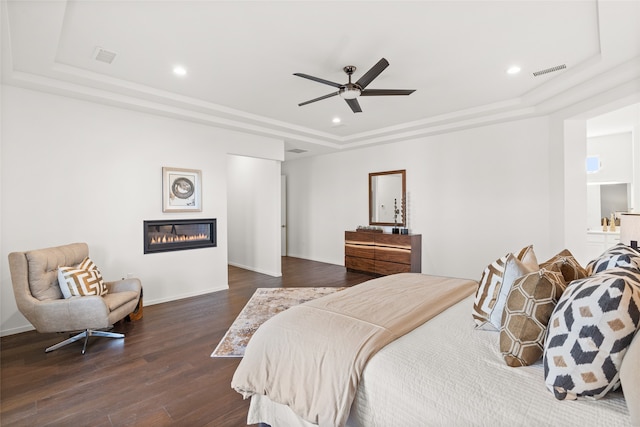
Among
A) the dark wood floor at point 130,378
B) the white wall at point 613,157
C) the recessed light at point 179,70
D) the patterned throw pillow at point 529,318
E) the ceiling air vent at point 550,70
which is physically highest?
the ceiling air vent at point 550,70

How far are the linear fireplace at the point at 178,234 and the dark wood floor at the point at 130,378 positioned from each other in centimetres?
106

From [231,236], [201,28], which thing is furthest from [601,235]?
[231,236]

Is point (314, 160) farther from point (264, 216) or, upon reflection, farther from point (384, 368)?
point (384, 368)

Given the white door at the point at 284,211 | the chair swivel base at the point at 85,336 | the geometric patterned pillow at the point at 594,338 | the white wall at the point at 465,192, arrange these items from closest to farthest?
the geometric patterned pillow at the point at 594,338
the chair swivel base at the point at 85,336
the white wall at the point at 465,192
the white door at the point at 284,211

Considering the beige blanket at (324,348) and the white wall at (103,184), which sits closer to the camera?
the beige blanket at (324,348)

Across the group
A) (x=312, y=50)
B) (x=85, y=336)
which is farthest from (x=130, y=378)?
(x=312, y=50)

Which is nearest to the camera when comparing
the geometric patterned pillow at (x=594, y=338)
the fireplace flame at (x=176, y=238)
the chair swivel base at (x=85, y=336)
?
the geometric patterned pillow at (x=594, y=338)

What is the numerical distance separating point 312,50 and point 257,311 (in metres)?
3.10

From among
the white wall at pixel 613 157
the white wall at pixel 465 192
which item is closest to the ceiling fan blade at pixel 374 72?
the white wall at pixel 465 192

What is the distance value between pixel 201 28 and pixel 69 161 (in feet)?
8.27

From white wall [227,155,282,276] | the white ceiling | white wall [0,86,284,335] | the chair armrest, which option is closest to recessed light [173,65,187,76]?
the white ceiling

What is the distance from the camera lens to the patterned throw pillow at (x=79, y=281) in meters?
2.95

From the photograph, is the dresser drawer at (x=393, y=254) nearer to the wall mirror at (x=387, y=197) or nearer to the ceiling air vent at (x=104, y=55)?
Answer: the wall mirror at (x=387, y=197)

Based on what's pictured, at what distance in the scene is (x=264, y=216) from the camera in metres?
6.32
